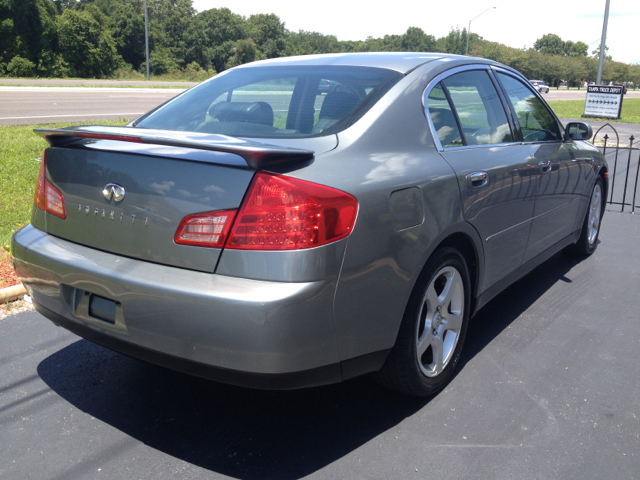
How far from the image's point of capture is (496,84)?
3834 millimetres

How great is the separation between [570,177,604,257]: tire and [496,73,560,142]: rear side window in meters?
1.27

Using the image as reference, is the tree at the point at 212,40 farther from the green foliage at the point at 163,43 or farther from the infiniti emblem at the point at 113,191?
the infiniti emblem at the point at 113,191

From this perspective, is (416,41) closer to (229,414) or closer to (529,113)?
(529,113)

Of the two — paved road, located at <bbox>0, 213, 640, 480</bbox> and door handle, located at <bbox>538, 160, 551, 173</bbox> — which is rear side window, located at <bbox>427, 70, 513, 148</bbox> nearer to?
door handle, located at <bbox>538, 160, 551, 173</bbox>

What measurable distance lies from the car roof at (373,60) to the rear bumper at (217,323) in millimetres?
1503

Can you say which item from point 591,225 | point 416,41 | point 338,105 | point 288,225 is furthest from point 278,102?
point 416,41

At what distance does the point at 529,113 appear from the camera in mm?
4211

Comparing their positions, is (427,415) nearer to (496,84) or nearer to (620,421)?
(620,421)

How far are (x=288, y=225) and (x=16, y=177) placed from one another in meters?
6.48

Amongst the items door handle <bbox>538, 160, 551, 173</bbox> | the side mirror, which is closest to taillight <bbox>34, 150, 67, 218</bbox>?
door handle <bbox>538, 160, 551, 173</bbox>

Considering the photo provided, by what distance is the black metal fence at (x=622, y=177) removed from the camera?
7.87 metres

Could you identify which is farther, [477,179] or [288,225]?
[477,179]

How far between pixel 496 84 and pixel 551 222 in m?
1.17

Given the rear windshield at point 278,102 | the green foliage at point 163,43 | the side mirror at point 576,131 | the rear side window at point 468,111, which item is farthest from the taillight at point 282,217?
the green foliage at point 163,43
